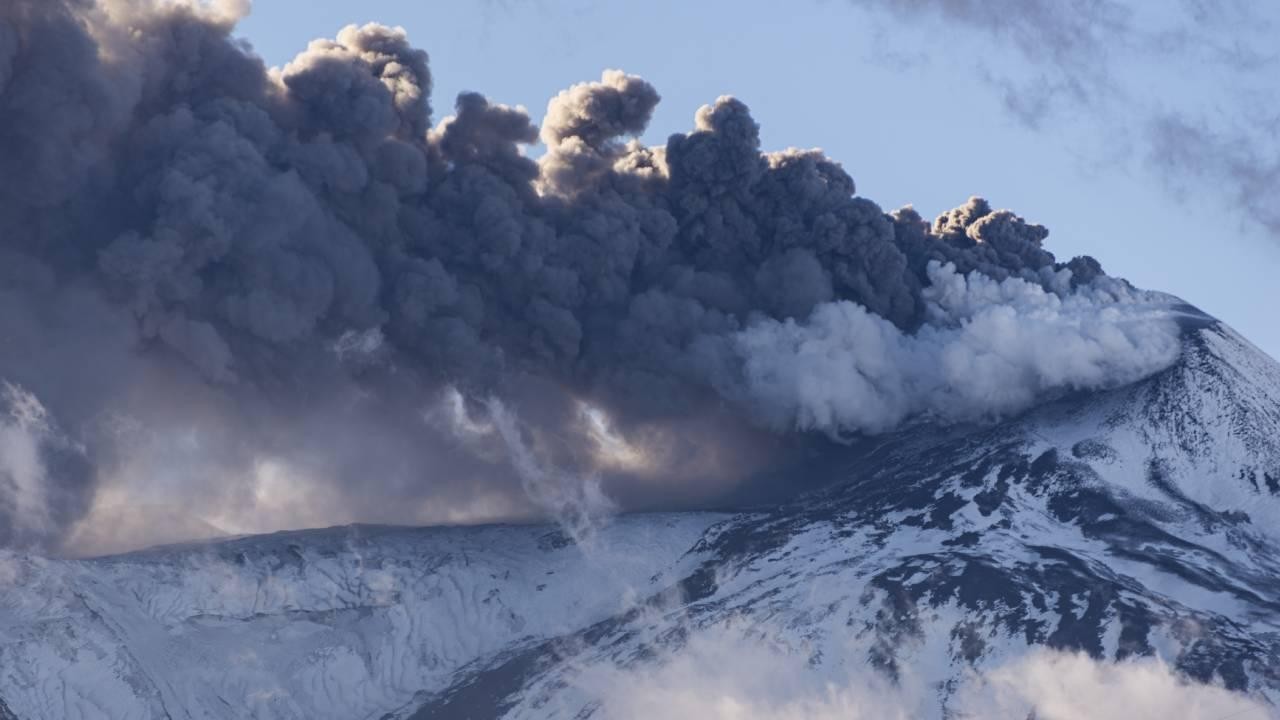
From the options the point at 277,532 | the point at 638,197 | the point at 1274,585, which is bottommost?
the point at 1274,585

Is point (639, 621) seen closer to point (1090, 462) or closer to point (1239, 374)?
point (1090, 462)

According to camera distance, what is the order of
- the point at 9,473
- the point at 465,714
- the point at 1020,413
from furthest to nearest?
1. the point at 1020,413
2. the point at 465,714
3. the point at 9,473

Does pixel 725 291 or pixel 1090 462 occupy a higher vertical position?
pixel 725 291

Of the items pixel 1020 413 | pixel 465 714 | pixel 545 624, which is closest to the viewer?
pixel 465 714

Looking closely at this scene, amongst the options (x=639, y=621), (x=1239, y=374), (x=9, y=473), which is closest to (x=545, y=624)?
(x=639, y=621)

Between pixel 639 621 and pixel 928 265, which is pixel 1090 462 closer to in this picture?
pixel 928 265

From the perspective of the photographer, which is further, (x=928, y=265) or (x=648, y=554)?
(x=928, y=265)
